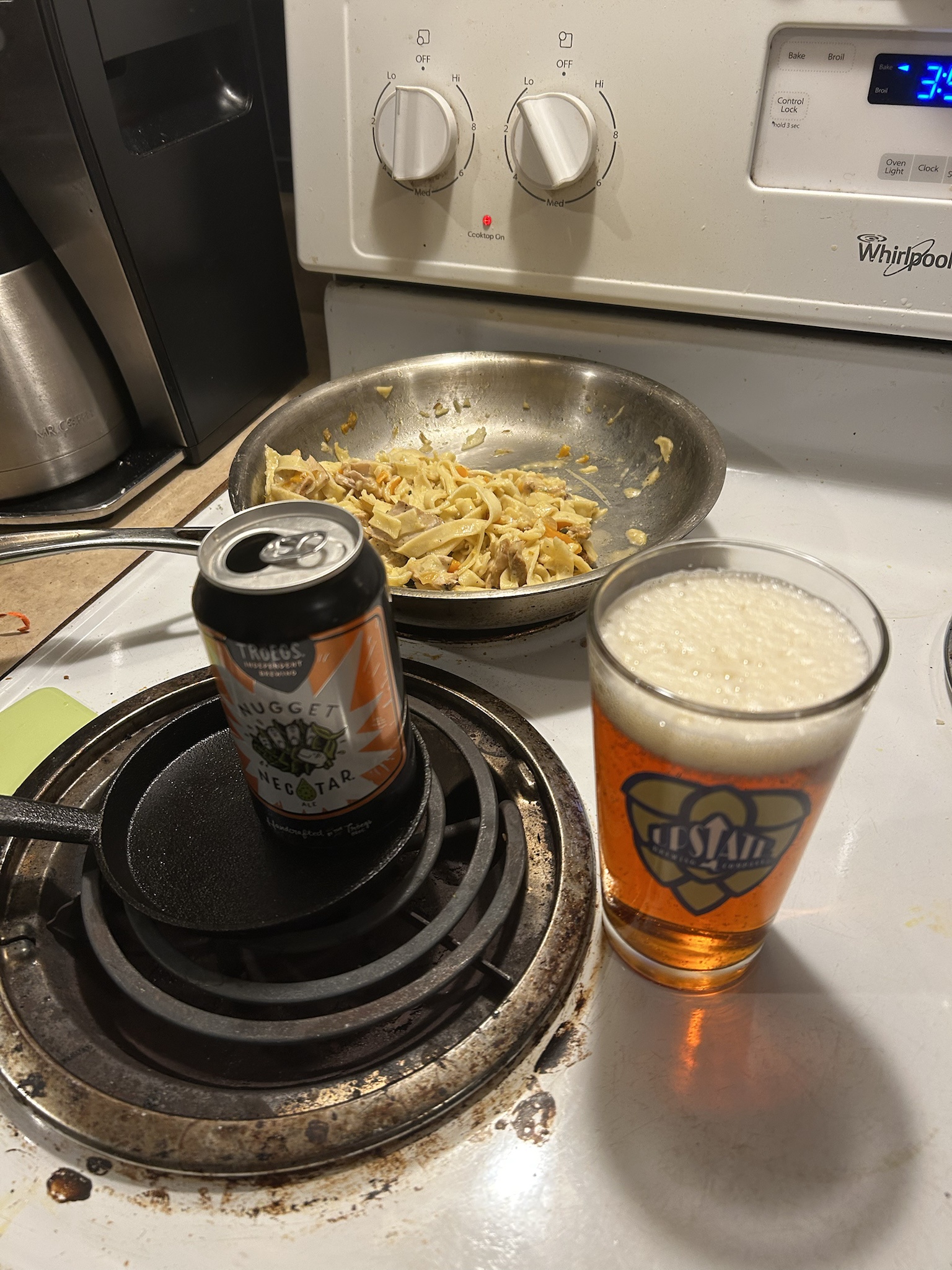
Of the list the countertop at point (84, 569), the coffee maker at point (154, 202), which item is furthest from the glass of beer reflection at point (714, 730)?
the coffee maker at point (154, 202)

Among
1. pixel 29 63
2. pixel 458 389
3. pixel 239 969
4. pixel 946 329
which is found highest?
pixel 29 63

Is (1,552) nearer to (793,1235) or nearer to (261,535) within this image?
(261,535)

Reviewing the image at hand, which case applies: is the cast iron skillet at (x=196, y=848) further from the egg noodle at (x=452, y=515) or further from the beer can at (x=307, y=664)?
the egg noodle at (x=452, y=515)

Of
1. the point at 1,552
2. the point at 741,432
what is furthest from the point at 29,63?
the point at 741,432

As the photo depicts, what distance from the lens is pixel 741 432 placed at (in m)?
0.79

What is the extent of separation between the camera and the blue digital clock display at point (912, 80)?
571 mm

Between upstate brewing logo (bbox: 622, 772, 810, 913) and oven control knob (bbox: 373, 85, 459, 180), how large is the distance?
561 mm

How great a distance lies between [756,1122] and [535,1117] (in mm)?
94

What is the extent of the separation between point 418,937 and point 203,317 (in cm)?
69

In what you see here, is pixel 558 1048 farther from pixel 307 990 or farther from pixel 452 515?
pixel 452 515

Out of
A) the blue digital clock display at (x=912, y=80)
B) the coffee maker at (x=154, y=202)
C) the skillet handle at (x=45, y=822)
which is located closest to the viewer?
the skillet handle at (x=45, y=822)

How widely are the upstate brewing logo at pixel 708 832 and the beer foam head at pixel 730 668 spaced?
16 mm

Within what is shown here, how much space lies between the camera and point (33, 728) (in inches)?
22.1

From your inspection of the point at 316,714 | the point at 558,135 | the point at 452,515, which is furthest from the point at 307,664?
the point at 558,135
